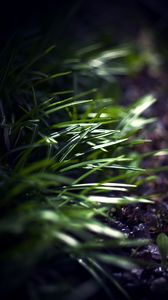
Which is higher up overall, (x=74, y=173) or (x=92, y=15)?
(x=92, y=15)

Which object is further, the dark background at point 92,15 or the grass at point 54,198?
the dark background at point 92,15

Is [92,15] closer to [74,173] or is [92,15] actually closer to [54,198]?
[74,173]

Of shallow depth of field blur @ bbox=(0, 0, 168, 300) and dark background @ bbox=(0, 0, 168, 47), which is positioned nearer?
shallow depth of field blur @ bbox=(0, 0, 168, 300)

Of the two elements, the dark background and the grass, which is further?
the dark background

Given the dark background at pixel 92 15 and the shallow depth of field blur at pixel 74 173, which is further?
the dark background at pixel 92 15

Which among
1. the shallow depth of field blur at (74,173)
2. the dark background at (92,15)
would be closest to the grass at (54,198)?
the shallow depth of field blur at (74,173)

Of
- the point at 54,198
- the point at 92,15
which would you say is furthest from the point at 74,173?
the point at 92,15

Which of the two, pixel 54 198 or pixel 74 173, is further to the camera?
pixel 74 173

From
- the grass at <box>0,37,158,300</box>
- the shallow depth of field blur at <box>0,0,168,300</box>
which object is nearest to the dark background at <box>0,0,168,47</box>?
the shallow depth of field blur at <box>0,0,168,300</box>

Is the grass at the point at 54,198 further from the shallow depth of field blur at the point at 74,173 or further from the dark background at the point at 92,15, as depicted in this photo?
the dark background at the point at 92,15

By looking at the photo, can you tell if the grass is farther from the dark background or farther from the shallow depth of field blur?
the dark background
